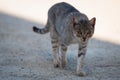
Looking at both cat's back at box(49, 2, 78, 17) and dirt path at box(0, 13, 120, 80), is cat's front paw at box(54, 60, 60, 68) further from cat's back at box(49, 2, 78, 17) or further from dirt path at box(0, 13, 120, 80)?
cat's back at box(49, 2, 78, 17)

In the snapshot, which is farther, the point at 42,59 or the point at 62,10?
the point at 42,59

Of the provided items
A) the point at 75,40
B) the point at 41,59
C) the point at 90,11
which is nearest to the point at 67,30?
the point at 75,40

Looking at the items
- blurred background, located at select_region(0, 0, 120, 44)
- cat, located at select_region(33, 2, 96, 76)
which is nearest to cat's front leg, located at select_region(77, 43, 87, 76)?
cat, located at select_region(33, 2, 96, 76)

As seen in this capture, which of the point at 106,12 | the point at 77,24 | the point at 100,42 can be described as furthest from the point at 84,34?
the point at 106,12

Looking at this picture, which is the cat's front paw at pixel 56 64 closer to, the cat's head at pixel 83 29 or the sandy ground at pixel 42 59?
the sandy ground at pixel 42 59

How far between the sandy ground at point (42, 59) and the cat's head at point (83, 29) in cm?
73

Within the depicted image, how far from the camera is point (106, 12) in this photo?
1340 cm

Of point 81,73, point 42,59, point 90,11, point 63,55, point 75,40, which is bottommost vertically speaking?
point 81,73

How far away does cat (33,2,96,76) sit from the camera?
6.77 m

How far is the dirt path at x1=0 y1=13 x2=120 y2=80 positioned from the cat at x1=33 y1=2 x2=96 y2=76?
25 centimetres

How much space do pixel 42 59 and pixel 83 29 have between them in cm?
157

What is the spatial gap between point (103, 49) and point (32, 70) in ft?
7.92

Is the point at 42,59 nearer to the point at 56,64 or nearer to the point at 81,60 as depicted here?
the point at 56,64

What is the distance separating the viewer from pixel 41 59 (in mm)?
7957
